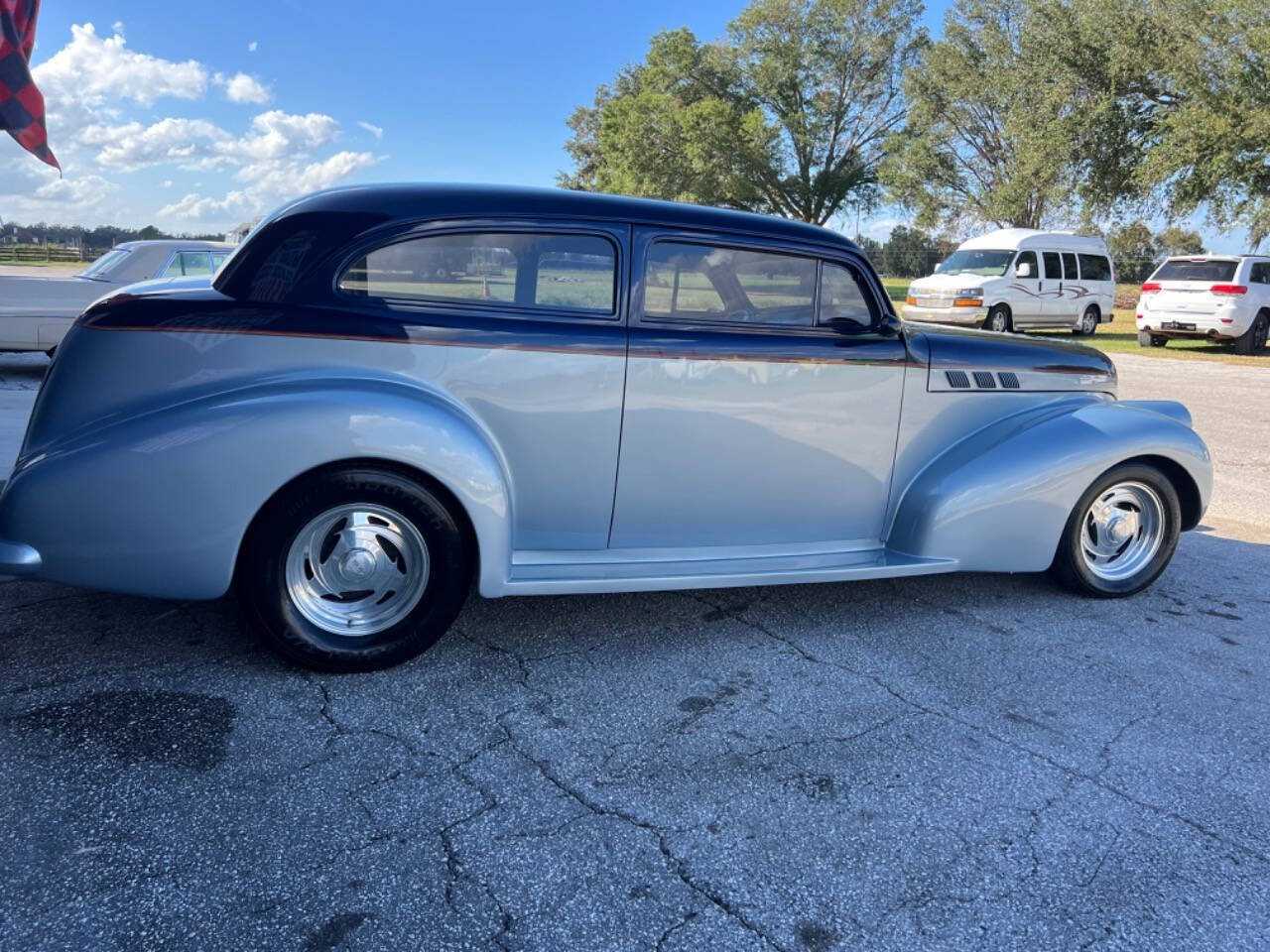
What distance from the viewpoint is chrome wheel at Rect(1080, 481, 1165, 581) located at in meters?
4.43

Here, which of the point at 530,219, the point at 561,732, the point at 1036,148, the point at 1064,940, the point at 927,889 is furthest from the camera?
the point at 1036,148

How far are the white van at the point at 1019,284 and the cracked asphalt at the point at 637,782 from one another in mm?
16584

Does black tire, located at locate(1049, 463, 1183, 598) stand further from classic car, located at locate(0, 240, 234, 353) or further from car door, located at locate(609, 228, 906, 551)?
classic car, located at locate(0, 240, 234, 353)

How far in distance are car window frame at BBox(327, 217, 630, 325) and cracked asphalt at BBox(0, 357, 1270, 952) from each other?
1.30 m

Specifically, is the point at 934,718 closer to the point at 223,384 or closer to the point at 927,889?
the point at 927,889

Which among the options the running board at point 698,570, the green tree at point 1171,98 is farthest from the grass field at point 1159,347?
the running board at point 698,570

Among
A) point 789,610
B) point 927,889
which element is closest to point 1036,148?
point 789,610

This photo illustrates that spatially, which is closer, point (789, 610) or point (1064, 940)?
point (1064, 940)

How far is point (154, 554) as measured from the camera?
2980 mm

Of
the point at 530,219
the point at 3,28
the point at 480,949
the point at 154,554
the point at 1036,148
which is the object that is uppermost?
the point at 1036,148

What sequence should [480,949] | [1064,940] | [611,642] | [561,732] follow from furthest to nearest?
1. [611,642]
2. [561,732]
3. [1064,940]
4. [480,949]

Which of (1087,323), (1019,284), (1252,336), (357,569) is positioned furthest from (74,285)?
(1087,323)

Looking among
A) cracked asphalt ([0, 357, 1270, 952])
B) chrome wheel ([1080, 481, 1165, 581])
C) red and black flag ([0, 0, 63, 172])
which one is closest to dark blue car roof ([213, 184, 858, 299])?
cracked asphalt ([0, 357, 1270, 952])

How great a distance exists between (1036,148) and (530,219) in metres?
28.5
